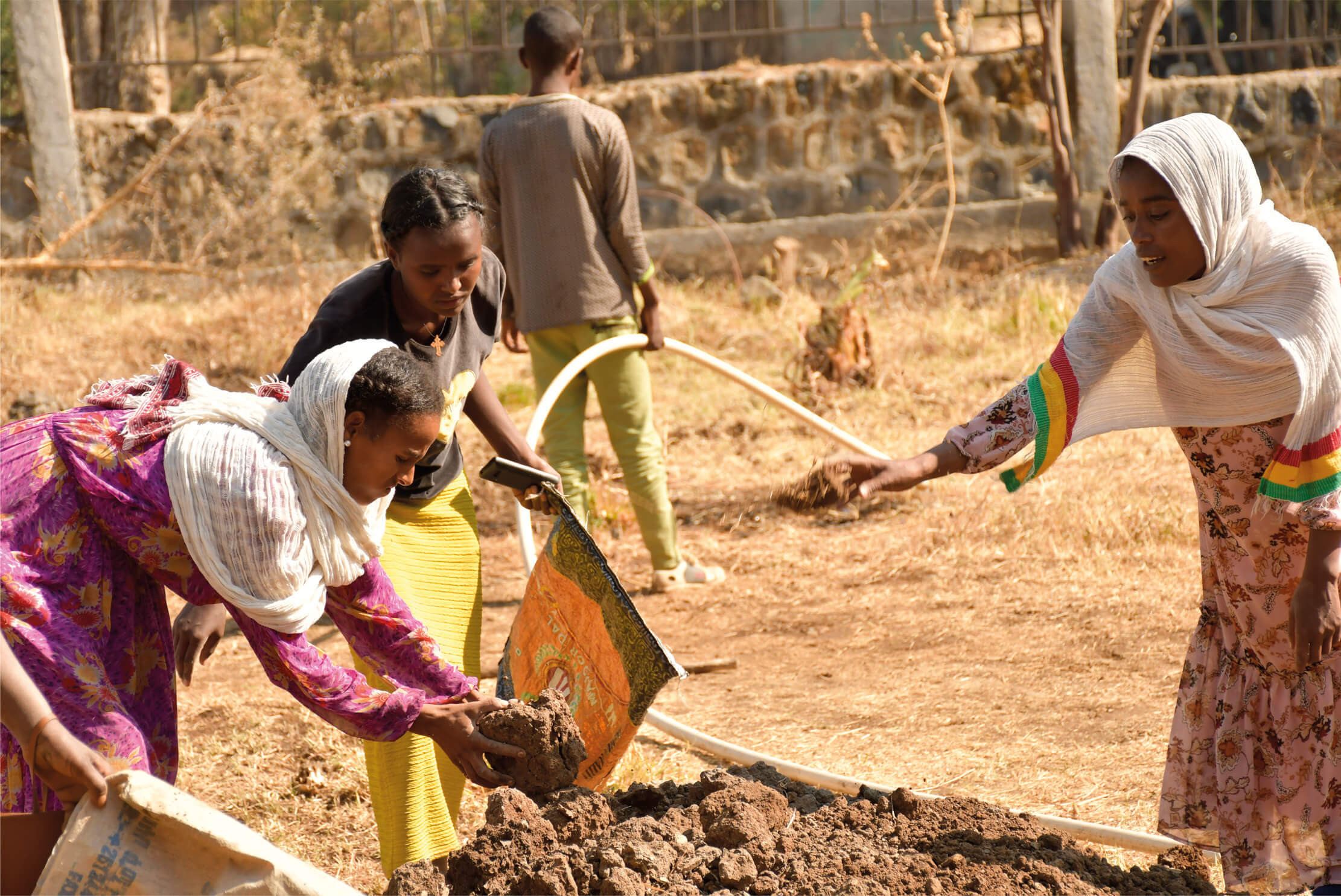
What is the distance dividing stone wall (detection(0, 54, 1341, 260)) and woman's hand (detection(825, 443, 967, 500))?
23.5 ft

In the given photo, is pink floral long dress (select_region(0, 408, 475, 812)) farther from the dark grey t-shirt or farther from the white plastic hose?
the white plastic hose

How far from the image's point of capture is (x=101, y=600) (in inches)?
86.4

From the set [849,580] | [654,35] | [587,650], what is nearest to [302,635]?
[587,650]

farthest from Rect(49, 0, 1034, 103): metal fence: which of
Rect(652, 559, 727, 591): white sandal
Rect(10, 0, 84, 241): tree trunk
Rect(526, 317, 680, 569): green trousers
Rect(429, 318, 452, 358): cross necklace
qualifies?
Rect(429, 318, 452, 358): cross necklace

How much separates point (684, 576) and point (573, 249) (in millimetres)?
1581

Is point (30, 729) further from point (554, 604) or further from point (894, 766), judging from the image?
point (894, 766)

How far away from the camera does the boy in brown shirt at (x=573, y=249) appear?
4.98 m

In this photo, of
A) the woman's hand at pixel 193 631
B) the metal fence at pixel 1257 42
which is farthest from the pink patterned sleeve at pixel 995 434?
the metal fence at pixel 1257 42

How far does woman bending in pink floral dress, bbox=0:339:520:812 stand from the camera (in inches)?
80.8

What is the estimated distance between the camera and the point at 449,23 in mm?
12727

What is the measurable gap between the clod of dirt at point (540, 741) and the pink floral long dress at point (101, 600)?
197 mm

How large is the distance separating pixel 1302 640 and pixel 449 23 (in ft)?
39.1

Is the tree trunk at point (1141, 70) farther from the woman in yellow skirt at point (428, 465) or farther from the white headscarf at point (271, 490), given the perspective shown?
the white headscarf at point (271, 490)

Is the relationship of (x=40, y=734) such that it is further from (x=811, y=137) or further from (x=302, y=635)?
(x=811, y=137)
